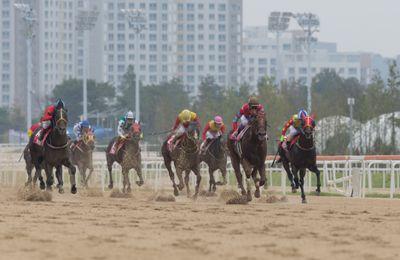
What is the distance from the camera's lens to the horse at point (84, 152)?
25.5 metres

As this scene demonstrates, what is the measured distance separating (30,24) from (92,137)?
3642cm

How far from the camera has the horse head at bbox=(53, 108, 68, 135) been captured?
62.6 ft

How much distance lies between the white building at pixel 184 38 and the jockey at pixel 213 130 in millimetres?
133635

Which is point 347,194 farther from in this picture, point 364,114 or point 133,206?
point 364,114

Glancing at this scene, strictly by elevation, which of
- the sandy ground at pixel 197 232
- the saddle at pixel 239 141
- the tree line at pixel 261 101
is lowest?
the sandy ground at pixel 197 232

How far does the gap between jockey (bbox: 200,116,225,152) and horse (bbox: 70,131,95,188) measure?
392cm

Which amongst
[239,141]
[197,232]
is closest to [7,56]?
[239,141]

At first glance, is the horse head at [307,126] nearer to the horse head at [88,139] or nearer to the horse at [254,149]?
the horse at [254,149]

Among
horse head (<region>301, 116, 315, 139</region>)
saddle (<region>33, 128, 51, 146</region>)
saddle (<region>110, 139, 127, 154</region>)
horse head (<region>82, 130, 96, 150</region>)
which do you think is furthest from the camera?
horse head (<region>82, 130, 96, 150</region>)

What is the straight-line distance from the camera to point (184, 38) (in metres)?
160

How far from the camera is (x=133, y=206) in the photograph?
1655 centimetres

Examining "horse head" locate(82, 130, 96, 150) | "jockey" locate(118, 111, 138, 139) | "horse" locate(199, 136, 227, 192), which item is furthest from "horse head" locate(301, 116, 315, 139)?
"horse head" locate(82, 130, 96, 150)

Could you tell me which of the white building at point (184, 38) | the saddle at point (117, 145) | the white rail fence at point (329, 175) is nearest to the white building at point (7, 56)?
the white building at point (184, 38)

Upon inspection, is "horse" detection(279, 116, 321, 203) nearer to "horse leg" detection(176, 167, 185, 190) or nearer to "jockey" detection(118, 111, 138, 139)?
"horse leg" detection(176, 167, 185, 190)
